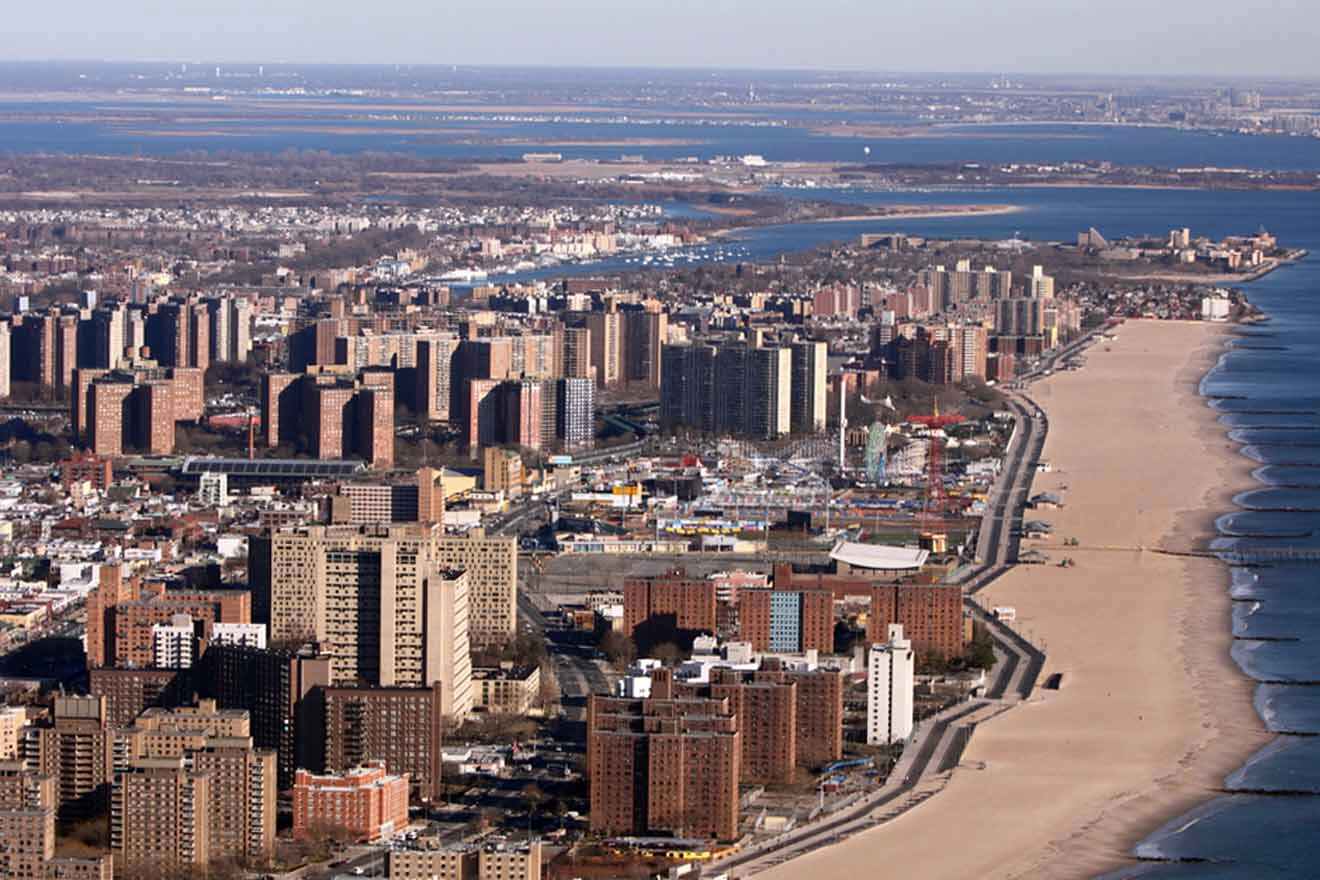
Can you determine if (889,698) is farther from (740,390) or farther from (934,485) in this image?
(740,390)

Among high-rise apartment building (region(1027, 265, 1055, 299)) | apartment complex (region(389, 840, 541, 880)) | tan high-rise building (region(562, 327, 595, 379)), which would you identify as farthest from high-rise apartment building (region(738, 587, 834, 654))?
high-rise apartment building (region(1027, 265, 1055, 299))

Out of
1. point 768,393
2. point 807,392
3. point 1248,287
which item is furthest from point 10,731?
point 1248,287

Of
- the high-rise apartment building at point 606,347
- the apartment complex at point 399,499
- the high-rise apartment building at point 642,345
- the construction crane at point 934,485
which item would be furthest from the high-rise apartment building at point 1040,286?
the apartment complex at point 399,499

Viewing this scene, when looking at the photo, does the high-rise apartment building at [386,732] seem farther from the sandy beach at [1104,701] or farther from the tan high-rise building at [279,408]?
the tan high-rise building at [279,408]

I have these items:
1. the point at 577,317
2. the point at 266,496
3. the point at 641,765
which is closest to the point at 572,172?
the point at 577,317

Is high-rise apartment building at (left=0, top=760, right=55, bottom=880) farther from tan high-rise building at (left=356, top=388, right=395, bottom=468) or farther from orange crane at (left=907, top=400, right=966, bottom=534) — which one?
tan high-rise building at (left=356, top=388, right=395, bottom=468)

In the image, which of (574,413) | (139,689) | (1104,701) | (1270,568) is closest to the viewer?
(139,689)
